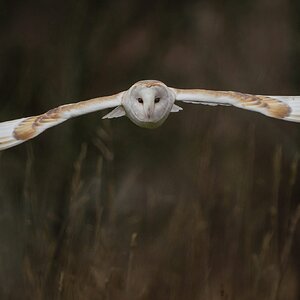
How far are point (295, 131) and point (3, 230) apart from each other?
842mm

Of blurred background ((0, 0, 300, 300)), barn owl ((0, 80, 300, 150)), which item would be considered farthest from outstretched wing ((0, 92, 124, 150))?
blurred background ((0, 0, 300, 300))

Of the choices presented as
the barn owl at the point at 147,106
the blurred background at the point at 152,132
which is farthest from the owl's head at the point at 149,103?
the blurred background at the point at 152,132

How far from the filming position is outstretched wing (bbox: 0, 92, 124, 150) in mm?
979

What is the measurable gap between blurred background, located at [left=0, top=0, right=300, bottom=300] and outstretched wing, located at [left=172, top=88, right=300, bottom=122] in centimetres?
97

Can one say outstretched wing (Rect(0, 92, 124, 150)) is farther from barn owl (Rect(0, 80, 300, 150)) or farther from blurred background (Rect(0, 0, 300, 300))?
blurred background (Rect(0, 0, 300, 300))

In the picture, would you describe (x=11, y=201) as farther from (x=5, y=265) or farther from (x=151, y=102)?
(x=151, y=102)

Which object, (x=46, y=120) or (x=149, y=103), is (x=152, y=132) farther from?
(x=149, y=103)

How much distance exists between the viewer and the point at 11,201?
2492 millimetres

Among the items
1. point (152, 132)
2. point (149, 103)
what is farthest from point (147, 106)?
point (152, 132)

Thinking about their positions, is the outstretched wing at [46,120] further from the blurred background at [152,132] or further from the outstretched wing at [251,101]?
the blurred background at [152,132]

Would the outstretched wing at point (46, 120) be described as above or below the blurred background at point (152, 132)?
below

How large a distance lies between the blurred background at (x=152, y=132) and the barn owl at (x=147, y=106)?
974mm

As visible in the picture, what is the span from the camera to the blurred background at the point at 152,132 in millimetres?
2342

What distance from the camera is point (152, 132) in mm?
3025
